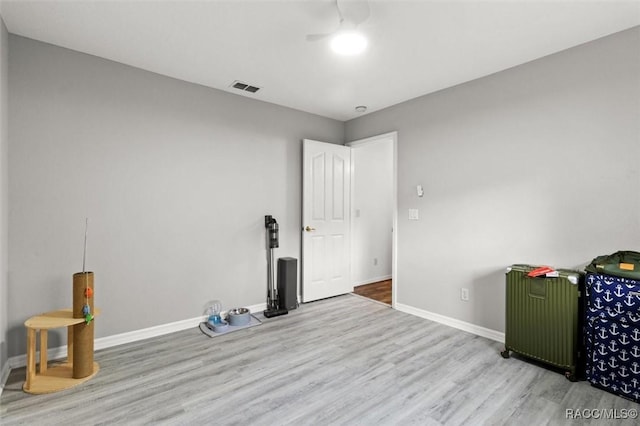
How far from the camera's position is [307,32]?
93.0 inches

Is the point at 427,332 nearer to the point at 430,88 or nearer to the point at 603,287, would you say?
the point at 603,287

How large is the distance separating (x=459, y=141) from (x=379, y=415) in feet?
8.92

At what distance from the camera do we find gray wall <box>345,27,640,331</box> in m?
2.34

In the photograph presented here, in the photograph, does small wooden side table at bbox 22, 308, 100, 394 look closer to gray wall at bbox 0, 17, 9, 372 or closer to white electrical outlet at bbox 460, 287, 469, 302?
gray wall at bbox 0, 17, 9, 372

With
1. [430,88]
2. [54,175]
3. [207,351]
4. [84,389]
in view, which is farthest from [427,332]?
[54,175]

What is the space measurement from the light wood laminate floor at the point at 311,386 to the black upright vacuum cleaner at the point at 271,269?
663 mm

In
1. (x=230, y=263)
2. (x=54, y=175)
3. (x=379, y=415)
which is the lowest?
(x=379, y=415)

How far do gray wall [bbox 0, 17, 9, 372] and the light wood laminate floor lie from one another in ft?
1.27

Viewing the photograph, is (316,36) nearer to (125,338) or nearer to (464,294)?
(464,294)

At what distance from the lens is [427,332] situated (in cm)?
319

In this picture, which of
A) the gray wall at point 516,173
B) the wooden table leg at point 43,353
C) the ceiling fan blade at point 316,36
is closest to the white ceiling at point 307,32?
the ceiling fan blade at point 316,36

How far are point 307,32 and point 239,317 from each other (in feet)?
9.17

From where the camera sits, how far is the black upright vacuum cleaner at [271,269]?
376 centimetres

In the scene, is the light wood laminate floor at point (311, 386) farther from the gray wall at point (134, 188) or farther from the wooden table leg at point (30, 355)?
the gray wall at point (134, 188)
